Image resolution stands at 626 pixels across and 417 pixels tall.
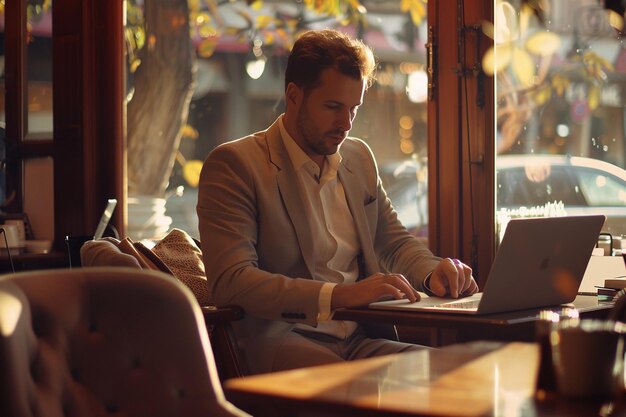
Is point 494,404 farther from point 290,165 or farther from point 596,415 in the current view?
point 290,165

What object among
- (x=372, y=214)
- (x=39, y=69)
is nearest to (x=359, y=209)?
(x=372, y=214)

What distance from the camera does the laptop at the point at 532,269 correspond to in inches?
90.0

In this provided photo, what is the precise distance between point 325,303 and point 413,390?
1271 mm

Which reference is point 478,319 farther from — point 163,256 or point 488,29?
point 488,29

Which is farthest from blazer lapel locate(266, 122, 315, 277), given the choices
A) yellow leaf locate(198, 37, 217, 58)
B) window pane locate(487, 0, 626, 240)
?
yellow leaf locate(198, 37, 217, 58)

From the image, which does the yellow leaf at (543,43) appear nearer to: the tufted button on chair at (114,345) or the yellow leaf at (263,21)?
the yellow leaf at (263,21)

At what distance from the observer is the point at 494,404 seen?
4.17 ft

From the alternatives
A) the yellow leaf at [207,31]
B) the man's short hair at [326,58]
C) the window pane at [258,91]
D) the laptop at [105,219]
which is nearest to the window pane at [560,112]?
the window pane at [258,91]

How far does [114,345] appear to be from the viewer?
1.93 m

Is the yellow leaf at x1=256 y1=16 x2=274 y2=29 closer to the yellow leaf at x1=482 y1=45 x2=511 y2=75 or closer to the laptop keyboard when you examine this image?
the yellow leaf at x1=482 y1=45 x2=511 y2=75

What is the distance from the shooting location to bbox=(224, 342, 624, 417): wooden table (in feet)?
4.11

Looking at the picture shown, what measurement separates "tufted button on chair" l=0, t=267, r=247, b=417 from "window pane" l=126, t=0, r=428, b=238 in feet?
7.06

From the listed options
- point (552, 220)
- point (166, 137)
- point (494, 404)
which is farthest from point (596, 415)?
point (166, 137)

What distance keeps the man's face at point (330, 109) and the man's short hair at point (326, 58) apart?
0.02 metres
